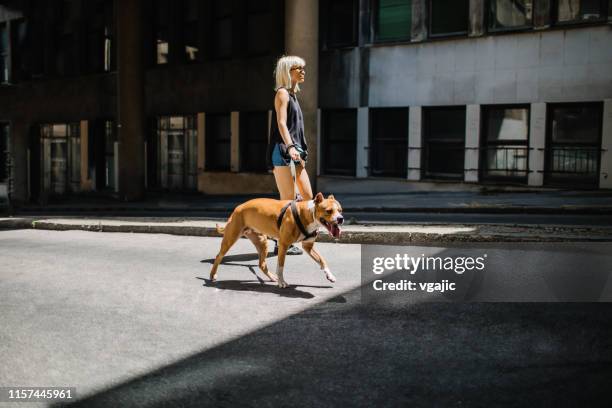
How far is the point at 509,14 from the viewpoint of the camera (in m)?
18.7

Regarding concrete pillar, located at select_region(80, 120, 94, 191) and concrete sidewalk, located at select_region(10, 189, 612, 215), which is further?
concrete pillar, located at select_region(80, 120, 94, 191)

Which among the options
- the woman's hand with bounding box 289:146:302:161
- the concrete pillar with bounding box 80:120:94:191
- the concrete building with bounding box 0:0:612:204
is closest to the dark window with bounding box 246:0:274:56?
the concrete building with bounding box 0:0:612:204

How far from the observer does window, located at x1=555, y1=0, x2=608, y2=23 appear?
679 inches

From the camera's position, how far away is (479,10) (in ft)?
62.2

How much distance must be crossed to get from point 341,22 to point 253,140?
199 inches

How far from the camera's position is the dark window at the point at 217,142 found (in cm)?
2534

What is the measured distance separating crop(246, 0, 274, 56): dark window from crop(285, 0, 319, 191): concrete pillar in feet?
15.6

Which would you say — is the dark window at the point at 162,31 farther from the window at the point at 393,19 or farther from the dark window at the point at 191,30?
the window at the point at 393,19

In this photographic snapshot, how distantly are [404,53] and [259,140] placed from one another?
621 centimetres

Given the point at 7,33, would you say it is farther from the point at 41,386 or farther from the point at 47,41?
the point at 41,386

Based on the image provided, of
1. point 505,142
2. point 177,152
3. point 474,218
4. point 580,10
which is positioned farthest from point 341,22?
point 474,218

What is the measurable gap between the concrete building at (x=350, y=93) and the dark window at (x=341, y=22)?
4 cm

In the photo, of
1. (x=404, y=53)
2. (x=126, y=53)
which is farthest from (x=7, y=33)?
(x=404, y=53)

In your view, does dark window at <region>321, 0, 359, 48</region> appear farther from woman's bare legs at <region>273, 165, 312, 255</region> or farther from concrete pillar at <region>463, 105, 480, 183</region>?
woman's bare legs at <region>273, 165, 312, 255</region>
